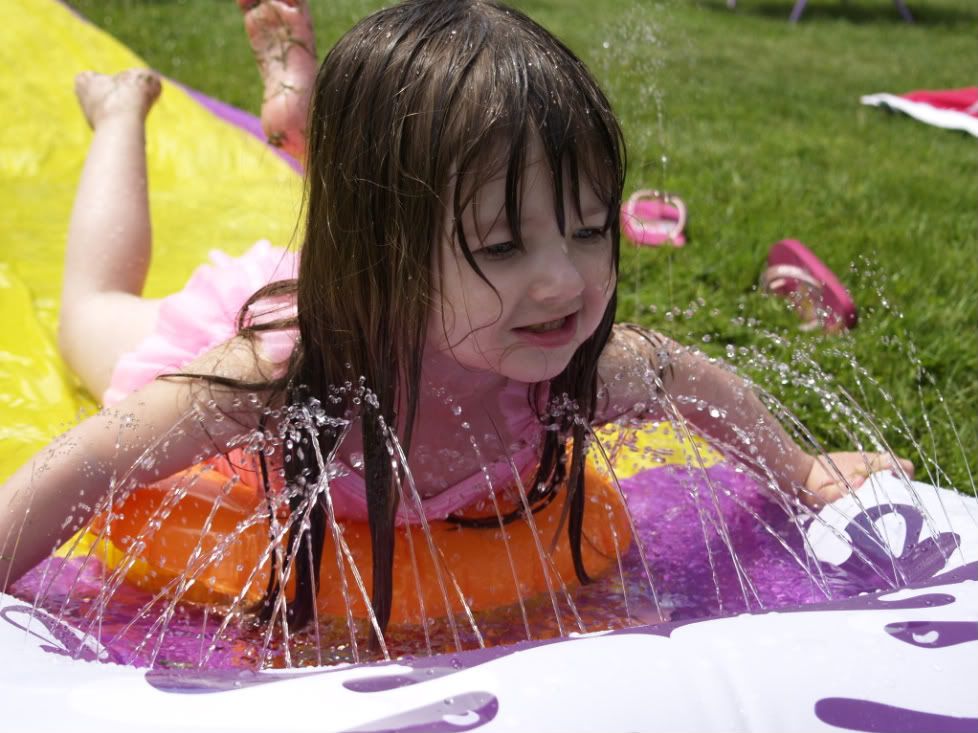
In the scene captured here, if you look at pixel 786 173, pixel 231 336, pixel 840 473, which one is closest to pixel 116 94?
pixel 231 336

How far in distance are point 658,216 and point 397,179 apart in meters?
2.19

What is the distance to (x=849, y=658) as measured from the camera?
1.16 metres

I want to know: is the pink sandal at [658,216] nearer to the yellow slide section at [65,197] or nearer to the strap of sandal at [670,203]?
the strap of sandal at [670,203]

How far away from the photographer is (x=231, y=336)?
6.27 feet

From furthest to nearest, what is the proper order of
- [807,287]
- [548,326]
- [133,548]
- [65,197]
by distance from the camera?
1. [65,197]
2. [807,287]
3. [133,548]
4. [548,326]

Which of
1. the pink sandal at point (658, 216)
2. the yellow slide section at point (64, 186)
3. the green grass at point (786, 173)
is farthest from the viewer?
the pink sandal at point (658, 216)

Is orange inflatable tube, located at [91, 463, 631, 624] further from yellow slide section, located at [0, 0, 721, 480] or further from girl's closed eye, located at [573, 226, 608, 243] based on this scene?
girl's closed eye, located at [573, 226, 608, 243]

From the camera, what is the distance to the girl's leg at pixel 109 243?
90.6 inches

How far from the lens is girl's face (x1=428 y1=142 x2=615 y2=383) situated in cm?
145

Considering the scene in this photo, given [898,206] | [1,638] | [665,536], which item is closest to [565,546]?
[665,536]

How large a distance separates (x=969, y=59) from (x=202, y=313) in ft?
23.5

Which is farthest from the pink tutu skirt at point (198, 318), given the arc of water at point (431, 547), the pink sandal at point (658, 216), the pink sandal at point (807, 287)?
the pink sandal at point (658, 216)

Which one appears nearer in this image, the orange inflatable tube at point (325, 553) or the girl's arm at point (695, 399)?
the orange inflatable tube at point (325, 553)

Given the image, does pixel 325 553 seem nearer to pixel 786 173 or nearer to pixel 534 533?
pixel 534 533
